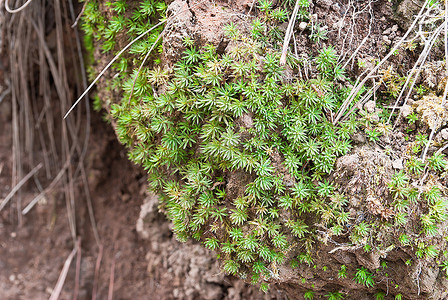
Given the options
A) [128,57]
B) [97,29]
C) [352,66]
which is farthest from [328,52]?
[97,29]

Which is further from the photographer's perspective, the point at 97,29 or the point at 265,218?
the point at 97,29

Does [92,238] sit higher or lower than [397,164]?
lower

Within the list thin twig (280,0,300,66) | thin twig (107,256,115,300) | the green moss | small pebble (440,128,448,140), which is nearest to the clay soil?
thin twig (107,256,115,300)

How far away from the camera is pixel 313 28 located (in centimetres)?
133

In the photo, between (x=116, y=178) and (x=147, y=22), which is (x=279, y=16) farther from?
(x=116, y=178)

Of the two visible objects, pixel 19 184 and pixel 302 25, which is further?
pixel 19 184

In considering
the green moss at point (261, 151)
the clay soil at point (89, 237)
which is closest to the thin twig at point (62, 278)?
the clay soil at point (89, 237)

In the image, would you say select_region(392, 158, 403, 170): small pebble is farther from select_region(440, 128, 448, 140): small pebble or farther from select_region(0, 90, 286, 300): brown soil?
select_region(0, 90, 286, 300): brown soil

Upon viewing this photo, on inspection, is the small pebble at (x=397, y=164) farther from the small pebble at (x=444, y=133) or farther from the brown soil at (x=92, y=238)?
the brown soil at (x=92, y=238)

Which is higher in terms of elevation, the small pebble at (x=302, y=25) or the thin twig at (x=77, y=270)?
the small pebble at (x=302, y=25)

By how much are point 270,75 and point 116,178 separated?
60.5 inches

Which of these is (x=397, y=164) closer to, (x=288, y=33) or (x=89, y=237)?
(x=288, y=33)

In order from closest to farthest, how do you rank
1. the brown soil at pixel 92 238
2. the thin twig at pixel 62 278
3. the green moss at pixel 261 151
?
the green moss at pixel 261 151, the brown soil at pixel 92 238, the thin twig at pixel 62 278

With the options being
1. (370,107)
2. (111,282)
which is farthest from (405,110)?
(111,282)
